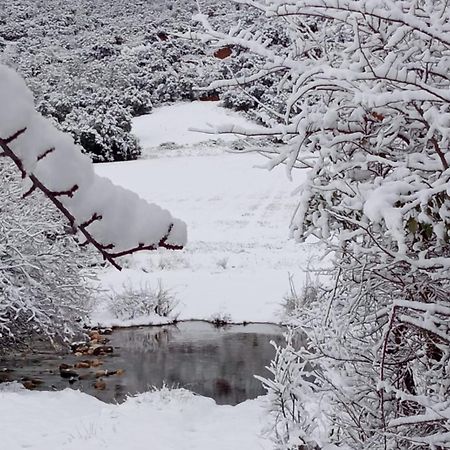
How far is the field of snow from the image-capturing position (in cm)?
1616

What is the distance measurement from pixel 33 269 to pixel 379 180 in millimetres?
9546

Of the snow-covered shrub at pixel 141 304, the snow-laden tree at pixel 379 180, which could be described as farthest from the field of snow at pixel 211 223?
the snow-laden tree at pixel 379 180

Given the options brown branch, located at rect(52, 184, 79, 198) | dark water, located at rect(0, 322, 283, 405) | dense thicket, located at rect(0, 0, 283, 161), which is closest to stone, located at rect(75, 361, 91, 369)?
dark water, located at rect(0, 322, 283, 405)

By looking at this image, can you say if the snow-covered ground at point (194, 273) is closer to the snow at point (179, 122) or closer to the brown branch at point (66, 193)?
the snow at point (179, 122)

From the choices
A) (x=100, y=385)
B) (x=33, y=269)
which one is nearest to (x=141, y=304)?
→ (x=33, y=269)

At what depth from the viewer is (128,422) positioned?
358 inches

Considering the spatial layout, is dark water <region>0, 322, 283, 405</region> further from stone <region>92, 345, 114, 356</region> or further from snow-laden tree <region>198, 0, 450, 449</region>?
snow-laden tree <region>198, 0, 450, 449</region>

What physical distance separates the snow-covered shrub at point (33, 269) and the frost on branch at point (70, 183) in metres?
10.1

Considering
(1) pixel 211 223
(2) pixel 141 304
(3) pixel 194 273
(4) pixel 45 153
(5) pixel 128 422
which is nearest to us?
(4) pixel 45 153

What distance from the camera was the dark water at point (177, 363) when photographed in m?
10.8

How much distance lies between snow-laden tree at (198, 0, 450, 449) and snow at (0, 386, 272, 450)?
14.3 feet

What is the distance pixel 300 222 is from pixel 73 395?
7768 mm

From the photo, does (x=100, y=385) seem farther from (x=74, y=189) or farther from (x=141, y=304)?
(x=74, y=189)

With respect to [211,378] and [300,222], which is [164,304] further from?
[300,222]
